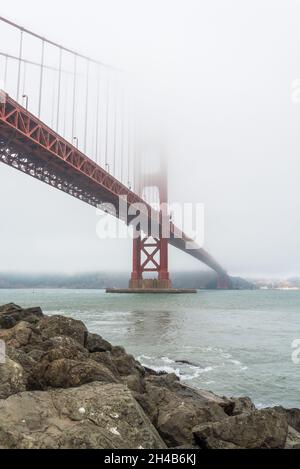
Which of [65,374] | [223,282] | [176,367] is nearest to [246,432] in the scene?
[65,374]

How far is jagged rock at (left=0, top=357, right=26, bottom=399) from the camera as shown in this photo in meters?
3.44

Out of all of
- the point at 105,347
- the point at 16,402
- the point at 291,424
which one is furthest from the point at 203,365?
the point at 16,402

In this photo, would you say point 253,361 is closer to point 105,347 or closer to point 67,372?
Answer: point 105,347

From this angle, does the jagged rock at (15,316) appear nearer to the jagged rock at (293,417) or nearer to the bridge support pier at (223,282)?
the jagged rock at (293,417)

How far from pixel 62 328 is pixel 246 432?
4.12 metres

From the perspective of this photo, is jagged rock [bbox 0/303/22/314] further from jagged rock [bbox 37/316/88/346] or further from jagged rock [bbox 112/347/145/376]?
jagged rock [bbox 112/347/145/376]

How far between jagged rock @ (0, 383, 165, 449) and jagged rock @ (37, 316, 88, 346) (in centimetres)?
319

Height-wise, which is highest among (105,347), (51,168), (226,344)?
(51,168)

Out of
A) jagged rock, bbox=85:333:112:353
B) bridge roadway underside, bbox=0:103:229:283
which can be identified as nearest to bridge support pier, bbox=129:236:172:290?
bridge roadway underside, bbox=0:103:229:283

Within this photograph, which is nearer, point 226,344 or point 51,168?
point 226,344

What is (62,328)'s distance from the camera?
666 centimetres
